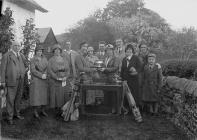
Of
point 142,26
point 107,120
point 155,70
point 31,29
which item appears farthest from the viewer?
point 31,29

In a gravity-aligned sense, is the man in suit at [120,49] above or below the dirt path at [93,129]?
above

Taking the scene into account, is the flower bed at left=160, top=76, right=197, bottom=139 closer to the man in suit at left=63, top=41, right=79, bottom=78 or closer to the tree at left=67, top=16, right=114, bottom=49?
the tree at left=67, top=16, right=114, bottom=49

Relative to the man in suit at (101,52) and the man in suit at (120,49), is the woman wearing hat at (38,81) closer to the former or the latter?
the man in suit at (101,52)

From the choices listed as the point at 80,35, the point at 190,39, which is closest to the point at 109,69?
the point at 80,35

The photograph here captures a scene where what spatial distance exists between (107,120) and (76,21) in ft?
6.93

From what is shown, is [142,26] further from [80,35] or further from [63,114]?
[63,114]

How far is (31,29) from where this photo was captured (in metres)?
6.91

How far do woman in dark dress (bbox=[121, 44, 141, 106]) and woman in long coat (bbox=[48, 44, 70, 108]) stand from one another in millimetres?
1319

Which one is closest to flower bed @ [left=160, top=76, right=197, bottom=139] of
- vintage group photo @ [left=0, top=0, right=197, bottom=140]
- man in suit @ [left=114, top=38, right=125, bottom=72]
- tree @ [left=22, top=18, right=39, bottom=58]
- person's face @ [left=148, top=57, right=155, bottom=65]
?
vintage group photo @ [left=0, top=0, right=197, bottom=140]

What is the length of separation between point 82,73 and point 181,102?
2.26 metres

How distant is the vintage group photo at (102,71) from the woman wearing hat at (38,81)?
0.07ft

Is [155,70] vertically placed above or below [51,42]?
below

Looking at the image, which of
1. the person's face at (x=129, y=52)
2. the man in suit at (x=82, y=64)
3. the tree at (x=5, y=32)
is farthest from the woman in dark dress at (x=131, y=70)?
the tree at (x=5, y=32)

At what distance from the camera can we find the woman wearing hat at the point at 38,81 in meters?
6.15
